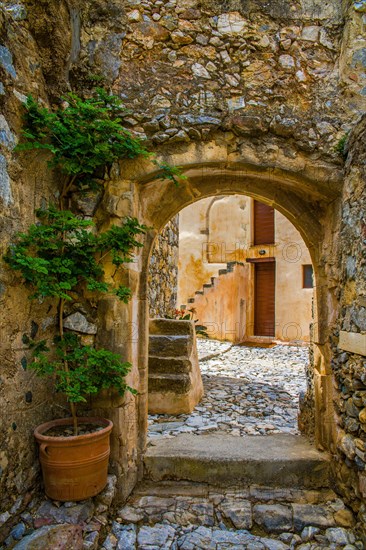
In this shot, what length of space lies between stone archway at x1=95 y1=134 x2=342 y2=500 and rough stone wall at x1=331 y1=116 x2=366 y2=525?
0.19 metres

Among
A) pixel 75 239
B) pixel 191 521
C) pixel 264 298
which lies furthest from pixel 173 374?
pixel 264 298

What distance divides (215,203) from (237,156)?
38.9ft

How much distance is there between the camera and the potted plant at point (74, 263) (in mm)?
2223

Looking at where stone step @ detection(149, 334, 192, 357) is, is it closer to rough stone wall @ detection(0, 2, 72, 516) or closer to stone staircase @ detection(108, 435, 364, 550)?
stone staircase @ detection(108, 435, 364, 550)

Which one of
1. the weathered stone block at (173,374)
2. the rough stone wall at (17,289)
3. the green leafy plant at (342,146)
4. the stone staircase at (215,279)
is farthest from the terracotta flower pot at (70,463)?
the stone staircase at (215,279)

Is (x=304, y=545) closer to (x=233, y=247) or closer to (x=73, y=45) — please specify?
(x=73, y=45)

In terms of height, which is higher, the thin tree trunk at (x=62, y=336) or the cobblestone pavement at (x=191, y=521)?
the thin tree trunk at (x=62, y=336)

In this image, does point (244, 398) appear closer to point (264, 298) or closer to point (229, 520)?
point (229, 520)

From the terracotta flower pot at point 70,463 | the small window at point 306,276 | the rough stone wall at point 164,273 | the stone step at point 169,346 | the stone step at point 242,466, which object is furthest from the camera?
the small window at point 306,276

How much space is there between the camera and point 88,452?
229 centimetres

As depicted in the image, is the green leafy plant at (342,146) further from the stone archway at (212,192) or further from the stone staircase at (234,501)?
the stone staircase at (234,501)

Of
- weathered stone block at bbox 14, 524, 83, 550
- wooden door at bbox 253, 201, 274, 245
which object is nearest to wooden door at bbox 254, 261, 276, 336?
wooden door at bbox 253, 201, 274, 245

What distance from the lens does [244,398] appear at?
16.3 ft

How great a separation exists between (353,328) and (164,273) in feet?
14.6
